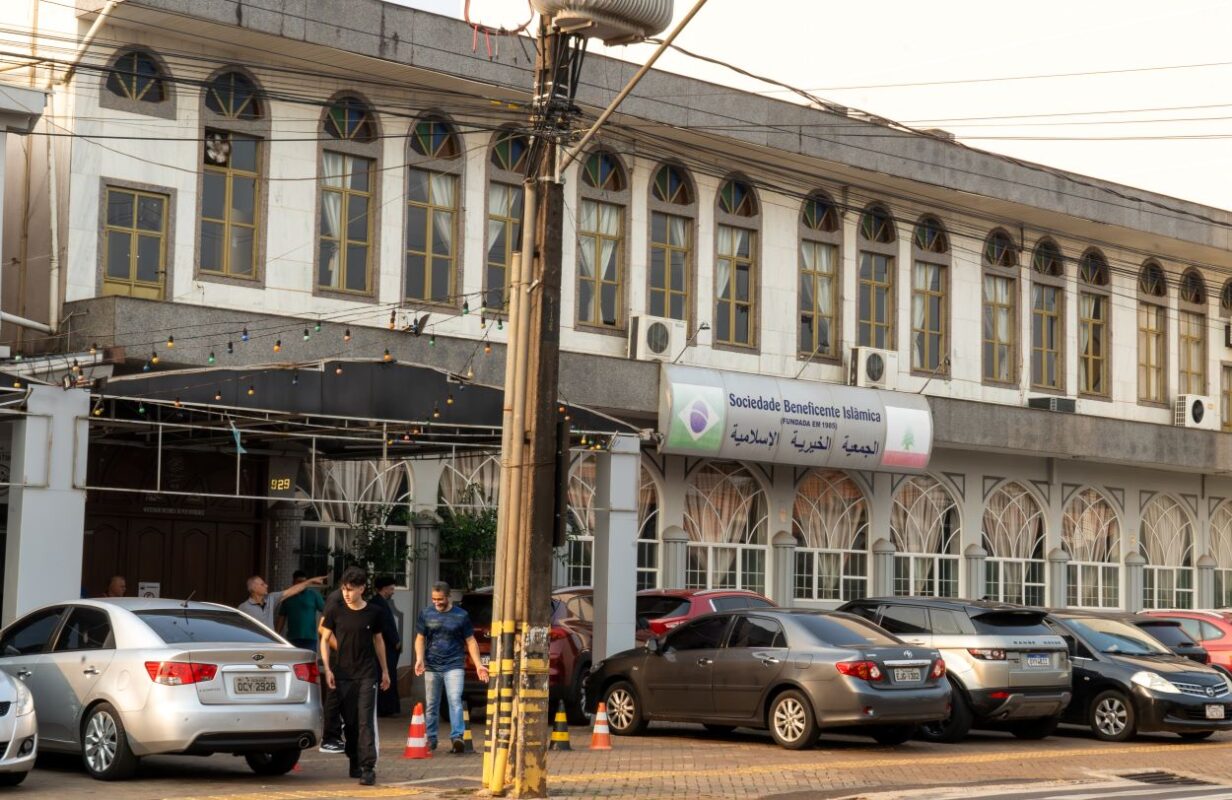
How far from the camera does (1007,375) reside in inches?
1430

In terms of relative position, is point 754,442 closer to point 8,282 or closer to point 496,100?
point 496,100

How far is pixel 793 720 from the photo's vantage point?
1903 centimetres

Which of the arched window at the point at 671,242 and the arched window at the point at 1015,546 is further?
the arched window at the point at 1015,546

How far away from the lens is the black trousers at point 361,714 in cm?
1516

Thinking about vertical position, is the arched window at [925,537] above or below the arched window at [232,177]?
below

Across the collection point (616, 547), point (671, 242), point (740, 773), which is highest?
point (671, 242)

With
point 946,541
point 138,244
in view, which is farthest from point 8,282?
point 946,541

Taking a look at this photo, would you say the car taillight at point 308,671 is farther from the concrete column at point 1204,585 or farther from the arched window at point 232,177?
the concrete column at point 1204,585

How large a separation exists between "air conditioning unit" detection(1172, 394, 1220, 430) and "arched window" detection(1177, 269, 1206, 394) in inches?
18.3

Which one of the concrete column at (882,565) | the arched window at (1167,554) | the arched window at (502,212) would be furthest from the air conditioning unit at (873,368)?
the arched window at (1167,554)

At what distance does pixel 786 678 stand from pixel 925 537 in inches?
692

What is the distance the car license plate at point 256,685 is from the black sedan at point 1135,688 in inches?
426

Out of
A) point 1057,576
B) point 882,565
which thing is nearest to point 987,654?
point 882,565

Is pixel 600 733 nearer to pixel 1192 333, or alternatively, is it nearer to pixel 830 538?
→ pixel 830 538
